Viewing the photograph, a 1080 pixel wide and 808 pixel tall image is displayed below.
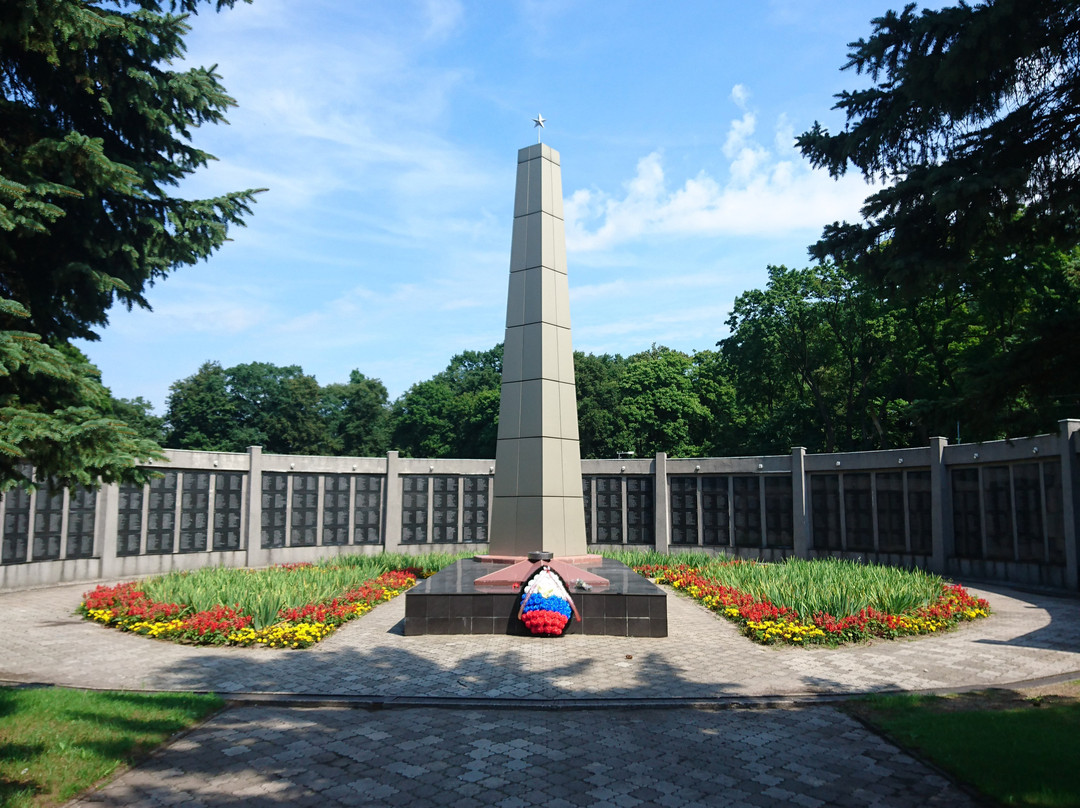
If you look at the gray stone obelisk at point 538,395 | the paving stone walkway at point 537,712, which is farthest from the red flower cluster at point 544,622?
the gray stone obelisk at point 538,395

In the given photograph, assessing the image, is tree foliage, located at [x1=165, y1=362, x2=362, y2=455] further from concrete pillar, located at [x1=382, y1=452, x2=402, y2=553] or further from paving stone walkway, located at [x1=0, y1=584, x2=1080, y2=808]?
paving stone walkway, located at [x1=0, y1=584, x2=1080, y2=808]

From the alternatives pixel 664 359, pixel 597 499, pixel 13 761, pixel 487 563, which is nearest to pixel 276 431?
pixel 664 359

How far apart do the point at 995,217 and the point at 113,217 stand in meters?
8.98

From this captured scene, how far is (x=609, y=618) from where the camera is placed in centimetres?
1248

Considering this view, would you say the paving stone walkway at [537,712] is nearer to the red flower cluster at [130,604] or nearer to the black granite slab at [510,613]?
the black granite slab at [510,613]

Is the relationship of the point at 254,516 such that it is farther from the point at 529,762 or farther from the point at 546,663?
the point at 529,762

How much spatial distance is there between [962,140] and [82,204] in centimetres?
872

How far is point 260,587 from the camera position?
14.1 m

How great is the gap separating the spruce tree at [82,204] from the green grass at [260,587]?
5.97 metres

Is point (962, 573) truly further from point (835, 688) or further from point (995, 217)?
point (995, 217)

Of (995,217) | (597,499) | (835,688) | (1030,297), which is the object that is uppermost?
(1030,297)

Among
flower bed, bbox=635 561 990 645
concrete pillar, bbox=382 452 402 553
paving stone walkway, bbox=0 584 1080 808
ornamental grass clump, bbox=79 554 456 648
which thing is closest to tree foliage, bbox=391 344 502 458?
concrete pillar, bbox=382 452 402 553

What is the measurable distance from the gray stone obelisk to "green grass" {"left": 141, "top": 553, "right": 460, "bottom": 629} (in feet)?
11.6

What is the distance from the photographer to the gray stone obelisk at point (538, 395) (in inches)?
648
